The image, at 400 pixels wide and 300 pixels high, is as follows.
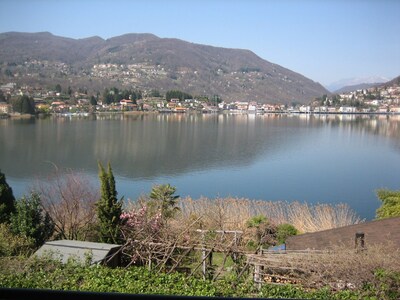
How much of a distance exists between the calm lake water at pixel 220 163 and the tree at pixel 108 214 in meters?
5.72

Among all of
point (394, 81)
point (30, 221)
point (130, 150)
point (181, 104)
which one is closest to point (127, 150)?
point (130, 150)

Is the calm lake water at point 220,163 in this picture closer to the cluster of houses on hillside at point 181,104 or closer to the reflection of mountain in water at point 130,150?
the reflection of mountain in water at point 130,150

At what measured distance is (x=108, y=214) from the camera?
5859mm

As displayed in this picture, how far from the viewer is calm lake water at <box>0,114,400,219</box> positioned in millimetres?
13109

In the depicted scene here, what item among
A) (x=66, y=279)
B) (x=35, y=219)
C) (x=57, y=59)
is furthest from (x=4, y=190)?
(x=57, y=59)

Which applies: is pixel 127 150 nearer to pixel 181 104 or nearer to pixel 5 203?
pixel 5 203

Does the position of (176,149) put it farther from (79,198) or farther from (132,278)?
(132,278)

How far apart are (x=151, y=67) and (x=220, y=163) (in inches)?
3314

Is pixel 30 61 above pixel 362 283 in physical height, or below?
above

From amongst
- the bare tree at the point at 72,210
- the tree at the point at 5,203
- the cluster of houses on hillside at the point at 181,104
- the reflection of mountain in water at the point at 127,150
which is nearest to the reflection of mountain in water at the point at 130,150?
the reflection of mountain in water at the point at 127,150

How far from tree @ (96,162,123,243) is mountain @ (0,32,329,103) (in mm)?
52884

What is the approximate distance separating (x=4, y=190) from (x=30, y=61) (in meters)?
77.7

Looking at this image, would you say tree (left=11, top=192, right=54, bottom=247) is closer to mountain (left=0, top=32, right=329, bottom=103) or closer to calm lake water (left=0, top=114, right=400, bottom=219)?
calm lake water (left=0, top=114, right=400, bottom=219)

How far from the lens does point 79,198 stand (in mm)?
6992
